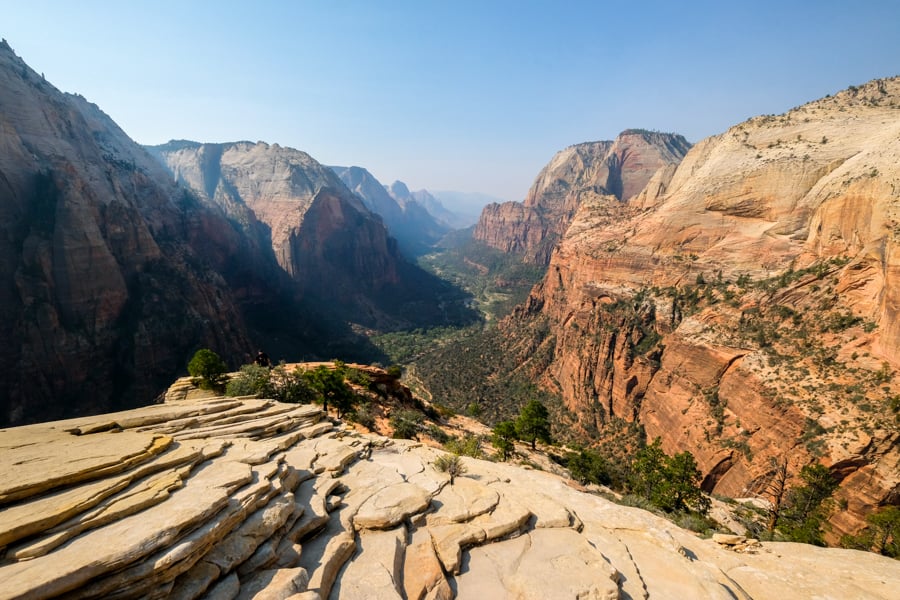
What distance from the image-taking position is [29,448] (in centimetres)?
1018

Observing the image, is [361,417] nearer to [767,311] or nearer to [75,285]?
[767,311]

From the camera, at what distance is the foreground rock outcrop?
254 inches

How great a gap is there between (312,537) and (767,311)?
4797 cm

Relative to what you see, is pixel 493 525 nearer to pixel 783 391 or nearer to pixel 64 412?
pixel 783 391

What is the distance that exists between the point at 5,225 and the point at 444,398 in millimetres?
70304

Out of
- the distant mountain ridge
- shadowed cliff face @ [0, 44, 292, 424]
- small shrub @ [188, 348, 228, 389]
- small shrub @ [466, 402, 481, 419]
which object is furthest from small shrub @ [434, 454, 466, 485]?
shadowed cliff face @ [0, 44, 292, 424]

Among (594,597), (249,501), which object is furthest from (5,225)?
(594,597)

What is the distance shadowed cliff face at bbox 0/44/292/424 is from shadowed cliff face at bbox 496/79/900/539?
68380mm

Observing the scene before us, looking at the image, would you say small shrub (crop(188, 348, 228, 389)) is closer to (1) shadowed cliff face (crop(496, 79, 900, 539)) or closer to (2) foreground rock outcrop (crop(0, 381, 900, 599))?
(2) foreground rock outcrop (crop(0, 381, 900, 599))

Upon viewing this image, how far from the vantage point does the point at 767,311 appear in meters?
36.8

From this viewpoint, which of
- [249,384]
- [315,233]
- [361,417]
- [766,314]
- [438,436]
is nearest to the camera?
[249,384]

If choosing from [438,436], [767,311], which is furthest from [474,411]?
[767,311]

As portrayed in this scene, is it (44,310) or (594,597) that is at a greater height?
(594,597)

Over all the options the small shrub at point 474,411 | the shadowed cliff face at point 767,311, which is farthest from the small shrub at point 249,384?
the shadowed cliff face at point 767,311
